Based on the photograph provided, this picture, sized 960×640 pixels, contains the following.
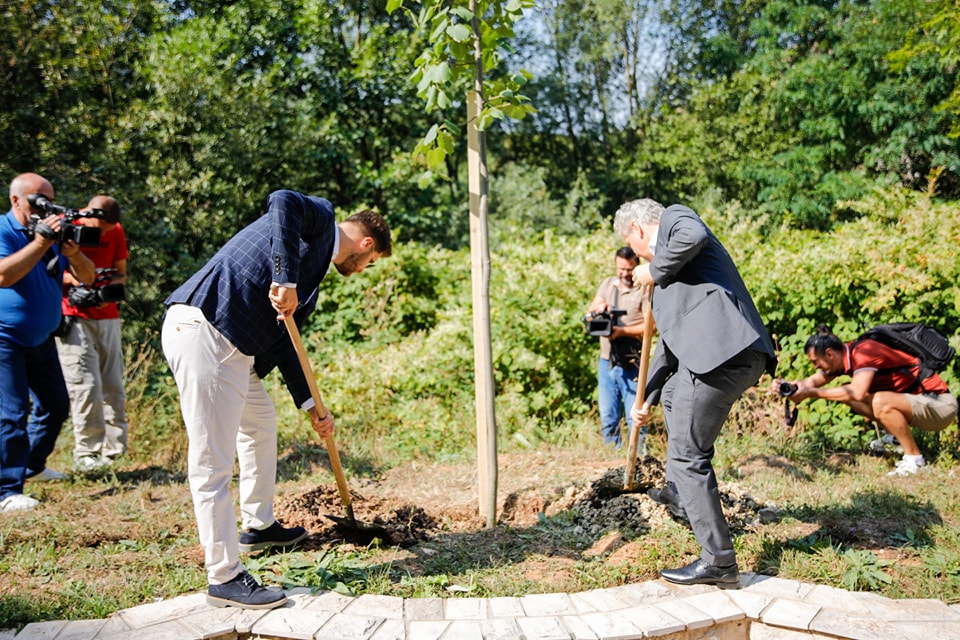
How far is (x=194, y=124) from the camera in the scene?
9.68m

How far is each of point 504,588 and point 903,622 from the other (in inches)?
63.8

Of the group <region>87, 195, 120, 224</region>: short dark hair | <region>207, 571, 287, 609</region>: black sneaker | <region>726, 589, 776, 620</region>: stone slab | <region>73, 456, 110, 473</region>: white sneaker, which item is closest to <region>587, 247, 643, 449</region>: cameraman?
<region>726, 589, 776, 620</region>: stone slab

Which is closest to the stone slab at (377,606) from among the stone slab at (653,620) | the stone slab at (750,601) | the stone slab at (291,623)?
the stone slab at (291,623)

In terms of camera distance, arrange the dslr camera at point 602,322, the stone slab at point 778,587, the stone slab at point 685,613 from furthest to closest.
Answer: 1. the dslr camera at point 602,322
2. the stone slab at point 778,587
3. the stone slab at point 685,613

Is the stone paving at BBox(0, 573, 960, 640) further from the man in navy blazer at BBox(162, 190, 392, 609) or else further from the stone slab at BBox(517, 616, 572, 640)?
the man in navy blazer at BBox(162, 190, 392, 609)

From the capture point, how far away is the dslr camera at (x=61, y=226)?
4.34 m

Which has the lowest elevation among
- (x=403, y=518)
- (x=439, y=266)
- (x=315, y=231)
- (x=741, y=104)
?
(x=403, y=518)

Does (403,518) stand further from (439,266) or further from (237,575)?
(439,266)

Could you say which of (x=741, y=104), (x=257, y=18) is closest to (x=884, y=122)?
(x=741, y=104)

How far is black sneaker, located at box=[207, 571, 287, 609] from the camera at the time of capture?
299 cm

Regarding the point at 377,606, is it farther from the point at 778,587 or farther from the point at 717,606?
the point at 778,587

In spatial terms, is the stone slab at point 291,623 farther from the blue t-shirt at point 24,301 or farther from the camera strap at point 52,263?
the camera strap at point 52,263

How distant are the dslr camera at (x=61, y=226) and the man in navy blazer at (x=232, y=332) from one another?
1.75 metres

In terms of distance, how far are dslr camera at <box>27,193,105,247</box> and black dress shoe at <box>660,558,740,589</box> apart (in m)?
3.94
